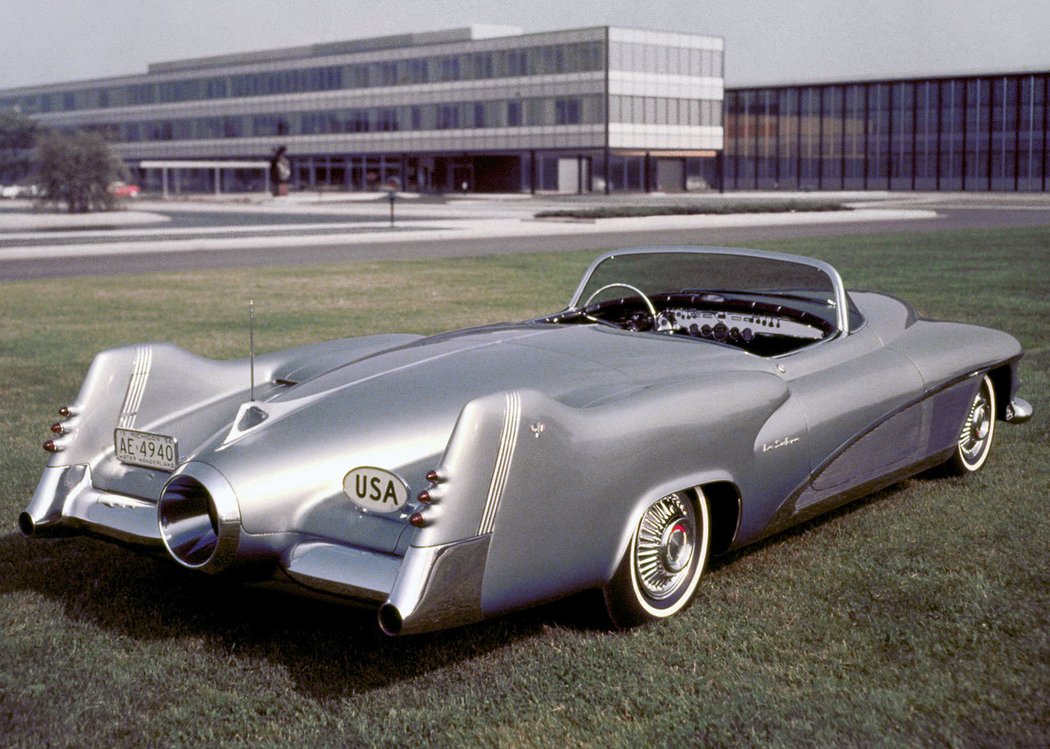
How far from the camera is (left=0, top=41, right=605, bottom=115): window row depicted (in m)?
86.3

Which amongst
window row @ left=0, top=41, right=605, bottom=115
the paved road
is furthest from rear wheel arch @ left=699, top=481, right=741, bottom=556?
window row @ left=0, top=41, right=605, bottom=115

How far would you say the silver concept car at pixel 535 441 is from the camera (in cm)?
401

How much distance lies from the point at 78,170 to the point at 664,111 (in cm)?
4880

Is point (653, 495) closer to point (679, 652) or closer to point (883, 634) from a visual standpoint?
point (679, 652)

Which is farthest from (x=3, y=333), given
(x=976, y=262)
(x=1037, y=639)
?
(x=976, y=262)

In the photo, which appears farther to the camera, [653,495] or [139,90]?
[139,90]

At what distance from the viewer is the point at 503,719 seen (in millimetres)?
3846

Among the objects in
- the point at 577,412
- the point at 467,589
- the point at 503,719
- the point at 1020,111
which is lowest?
the point at 503,719

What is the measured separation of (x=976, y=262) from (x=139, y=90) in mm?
105228

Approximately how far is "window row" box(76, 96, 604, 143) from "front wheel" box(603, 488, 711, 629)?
3029 inches

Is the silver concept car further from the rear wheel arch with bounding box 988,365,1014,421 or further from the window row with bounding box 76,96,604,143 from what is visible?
the window row with bounding box 76,96,604,143

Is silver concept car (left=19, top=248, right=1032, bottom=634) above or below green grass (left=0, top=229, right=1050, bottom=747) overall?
above

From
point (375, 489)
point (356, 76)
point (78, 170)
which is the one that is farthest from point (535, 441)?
point (356, 76)

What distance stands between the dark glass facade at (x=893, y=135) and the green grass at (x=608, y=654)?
288 ft
